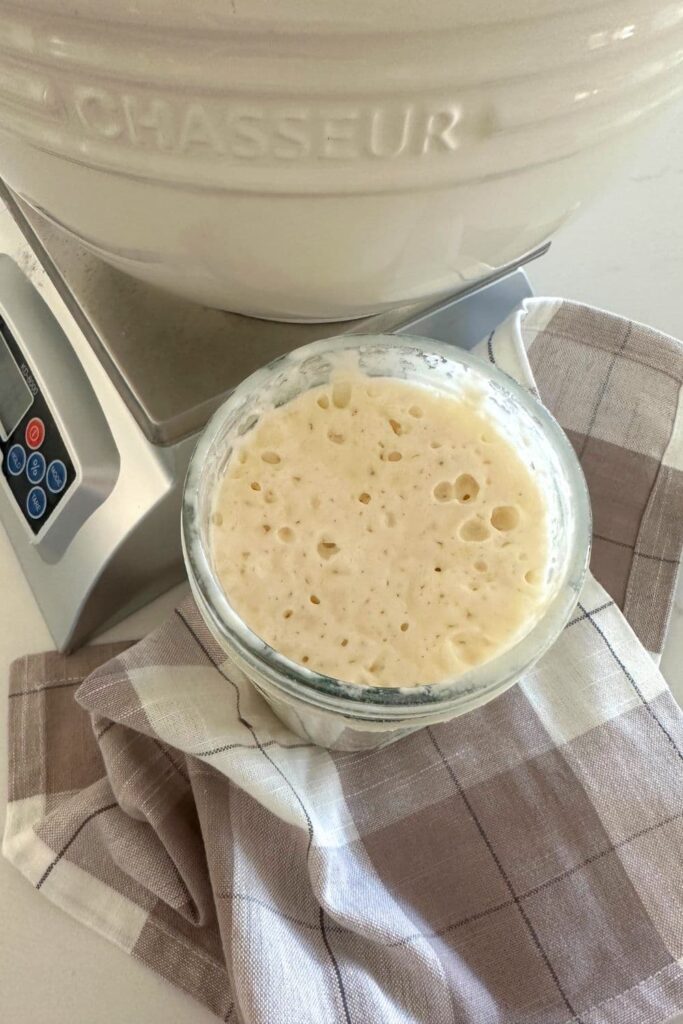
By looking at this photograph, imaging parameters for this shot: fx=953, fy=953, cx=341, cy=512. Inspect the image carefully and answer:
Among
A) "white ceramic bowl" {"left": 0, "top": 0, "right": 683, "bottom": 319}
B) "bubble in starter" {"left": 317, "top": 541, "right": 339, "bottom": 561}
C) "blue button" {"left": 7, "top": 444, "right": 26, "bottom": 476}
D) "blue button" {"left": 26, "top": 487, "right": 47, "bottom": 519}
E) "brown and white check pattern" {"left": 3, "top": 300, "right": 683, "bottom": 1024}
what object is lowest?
"brown and white check pattern" {"left": 3, "top": 300, "right": 683, "bottom": 1024}

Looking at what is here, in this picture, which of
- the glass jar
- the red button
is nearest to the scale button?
the red button

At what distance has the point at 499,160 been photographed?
0.75 feet

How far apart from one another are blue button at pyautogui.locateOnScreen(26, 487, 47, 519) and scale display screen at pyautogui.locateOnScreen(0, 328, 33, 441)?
33 millimetres

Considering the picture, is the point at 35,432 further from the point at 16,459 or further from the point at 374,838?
the point at 374,838

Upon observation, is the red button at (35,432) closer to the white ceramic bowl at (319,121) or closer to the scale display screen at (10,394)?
the scale display screen at (10,394)

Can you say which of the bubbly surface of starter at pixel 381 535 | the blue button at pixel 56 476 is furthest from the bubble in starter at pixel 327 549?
the blue button at pixel 56 476

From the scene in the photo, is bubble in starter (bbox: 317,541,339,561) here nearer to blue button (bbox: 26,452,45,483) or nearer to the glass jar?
the glass jar

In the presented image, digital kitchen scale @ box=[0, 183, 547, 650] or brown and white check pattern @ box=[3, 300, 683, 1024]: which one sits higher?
digital kitchen scale @ box=[0, 183, 547, 650]

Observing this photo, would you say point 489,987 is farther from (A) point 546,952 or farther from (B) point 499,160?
(B) point 499,160

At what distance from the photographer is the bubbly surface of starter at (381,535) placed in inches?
11.5

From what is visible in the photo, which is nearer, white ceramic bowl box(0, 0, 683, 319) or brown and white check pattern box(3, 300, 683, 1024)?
white ceramic bowl box(0, 0, 683, 319)

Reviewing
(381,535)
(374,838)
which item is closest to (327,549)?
(381,535)

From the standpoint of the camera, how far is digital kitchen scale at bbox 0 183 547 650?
34 centimetres

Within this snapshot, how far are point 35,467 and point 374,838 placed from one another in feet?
0.65
